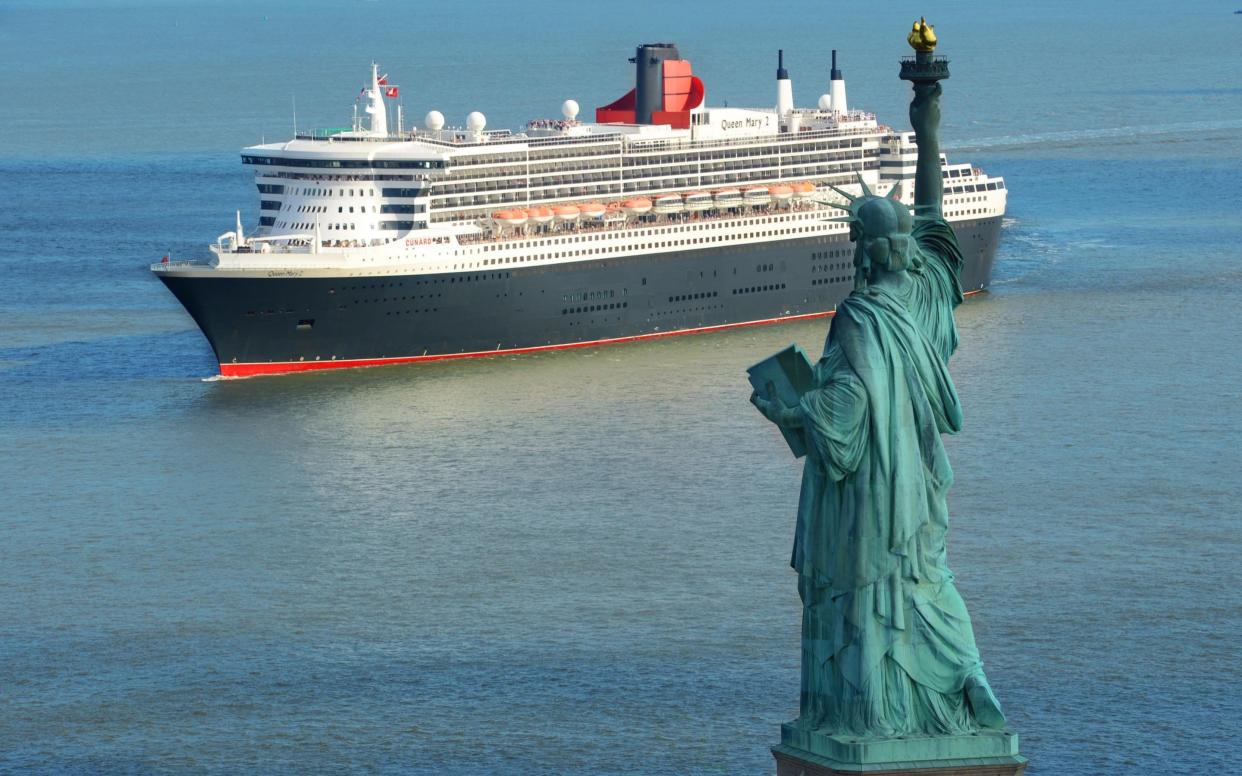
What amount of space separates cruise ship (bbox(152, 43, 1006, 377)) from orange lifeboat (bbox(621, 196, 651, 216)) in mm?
46

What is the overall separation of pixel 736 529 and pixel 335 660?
857 centimetres

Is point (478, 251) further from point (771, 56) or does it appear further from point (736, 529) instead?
point (771, 56)

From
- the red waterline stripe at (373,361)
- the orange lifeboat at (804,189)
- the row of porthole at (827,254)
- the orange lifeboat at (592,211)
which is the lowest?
the red waterline stripe at (373,361)

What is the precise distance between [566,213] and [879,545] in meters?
47.1

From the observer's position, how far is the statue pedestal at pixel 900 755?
1380cm

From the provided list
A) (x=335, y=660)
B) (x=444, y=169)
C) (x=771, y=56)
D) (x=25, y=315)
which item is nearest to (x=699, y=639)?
(x=335, y=660)

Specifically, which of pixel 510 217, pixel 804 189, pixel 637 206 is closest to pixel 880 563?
pixel 510 217

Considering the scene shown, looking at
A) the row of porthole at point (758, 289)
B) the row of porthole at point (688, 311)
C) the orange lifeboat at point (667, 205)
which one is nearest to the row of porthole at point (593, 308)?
the row of porthole at point (688, 311)

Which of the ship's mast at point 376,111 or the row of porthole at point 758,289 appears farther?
the row of porthole at point 758,289

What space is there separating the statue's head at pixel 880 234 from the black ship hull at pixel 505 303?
134 ft

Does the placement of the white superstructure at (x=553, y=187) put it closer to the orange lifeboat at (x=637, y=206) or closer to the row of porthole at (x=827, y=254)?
the orange lifeboat at (x=637, y=206)

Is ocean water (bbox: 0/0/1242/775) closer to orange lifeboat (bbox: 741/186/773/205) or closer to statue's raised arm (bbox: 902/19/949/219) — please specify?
orange lifeboat (bbox: 741/186/773/205)

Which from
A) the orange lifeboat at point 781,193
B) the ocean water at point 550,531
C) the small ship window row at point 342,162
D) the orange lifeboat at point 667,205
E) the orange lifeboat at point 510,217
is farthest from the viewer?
the orange lifeboat at point 781,193

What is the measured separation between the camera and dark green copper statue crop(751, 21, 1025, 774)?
45.5ft
